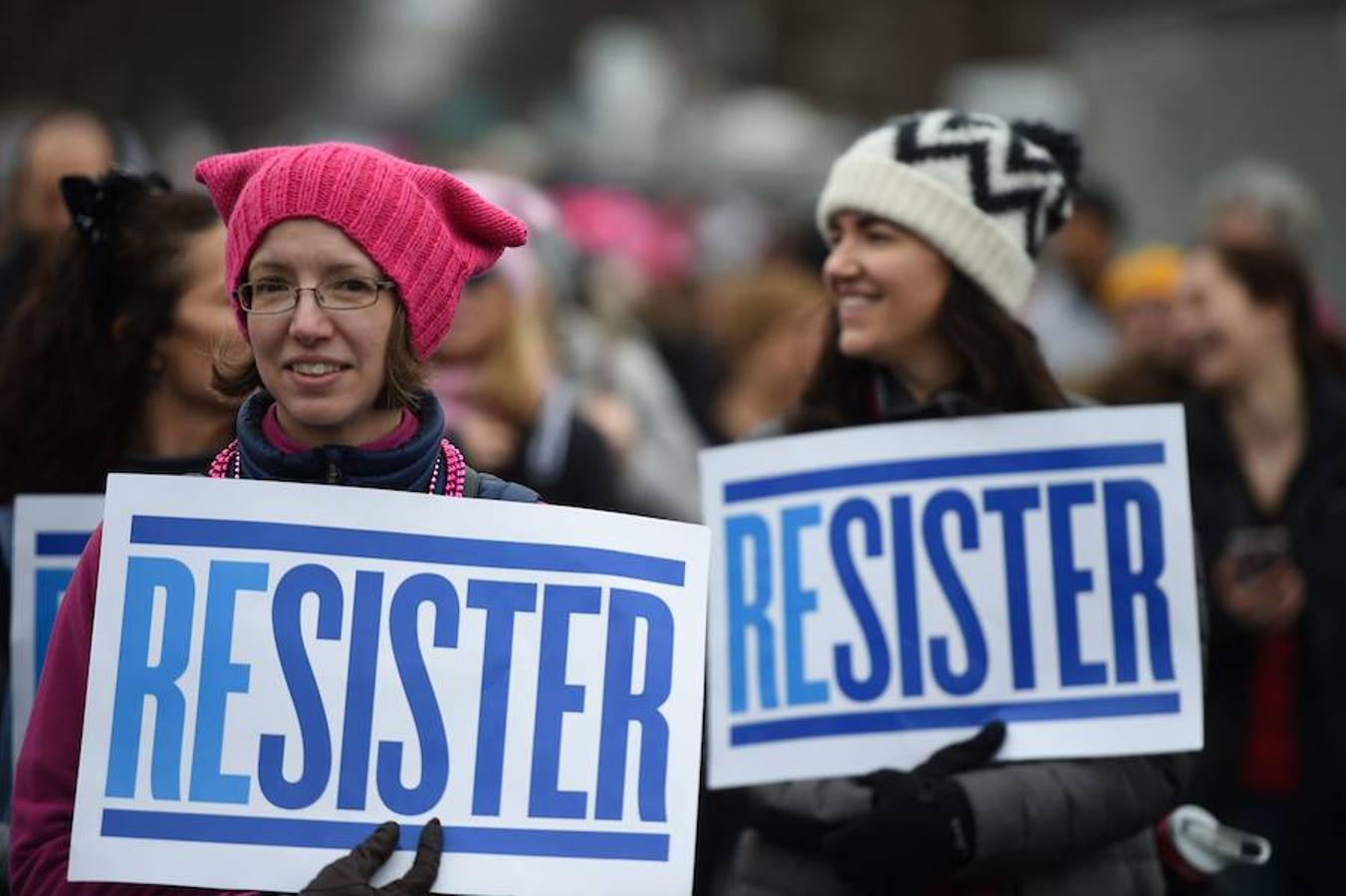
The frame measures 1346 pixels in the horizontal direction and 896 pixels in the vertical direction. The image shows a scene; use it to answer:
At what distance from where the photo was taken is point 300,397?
312 centimetres

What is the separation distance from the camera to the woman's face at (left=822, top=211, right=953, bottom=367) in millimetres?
4391

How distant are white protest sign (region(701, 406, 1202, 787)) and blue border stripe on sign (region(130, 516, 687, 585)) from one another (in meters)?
0.92

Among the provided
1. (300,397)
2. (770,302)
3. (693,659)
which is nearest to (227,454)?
(300,397)

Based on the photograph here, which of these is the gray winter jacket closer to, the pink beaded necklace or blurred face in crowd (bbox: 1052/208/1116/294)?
the pink beaded necklace

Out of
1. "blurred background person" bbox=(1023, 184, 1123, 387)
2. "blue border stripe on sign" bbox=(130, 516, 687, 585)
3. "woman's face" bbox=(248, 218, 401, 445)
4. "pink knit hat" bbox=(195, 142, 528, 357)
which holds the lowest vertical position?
"blue border stripe on sign" bbox=(130, 516, 687, 585)

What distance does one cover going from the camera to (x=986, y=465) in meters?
4.27

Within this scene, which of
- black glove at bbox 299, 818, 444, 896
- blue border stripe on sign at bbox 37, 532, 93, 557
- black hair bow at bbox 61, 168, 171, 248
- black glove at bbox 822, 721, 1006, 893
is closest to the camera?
black glove at bbox 299, 818, 444, 896

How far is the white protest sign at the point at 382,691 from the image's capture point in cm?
318

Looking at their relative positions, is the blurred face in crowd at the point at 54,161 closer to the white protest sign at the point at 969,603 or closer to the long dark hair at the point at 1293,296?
the white protest sign at the point at 969,603

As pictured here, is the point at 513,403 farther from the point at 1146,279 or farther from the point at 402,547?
the point at 1146,279

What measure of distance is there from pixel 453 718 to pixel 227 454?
21.4 inches

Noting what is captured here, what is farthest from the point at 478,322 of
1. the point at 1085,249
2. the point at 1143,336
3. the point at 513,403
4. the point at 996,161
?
the point at 1085,249

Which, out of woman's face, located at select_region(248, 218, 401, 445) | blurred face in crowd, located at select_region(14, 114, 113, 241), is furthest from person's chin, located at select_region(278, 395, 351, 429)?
blurred face in crowd, located at select_region(14, 114, 113, 241)

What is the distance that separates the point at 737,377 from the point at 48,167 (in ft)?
12.5
